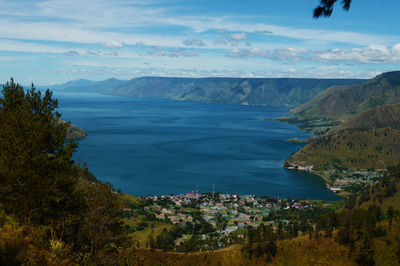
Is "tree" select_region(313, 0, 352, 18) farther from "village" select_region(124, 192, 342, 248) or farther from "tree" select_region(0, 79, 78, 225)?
"village" select_region(124, 192, 342, 248)

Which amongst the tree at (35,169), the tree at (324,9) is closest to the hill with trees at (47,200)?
the tree at (35,169)

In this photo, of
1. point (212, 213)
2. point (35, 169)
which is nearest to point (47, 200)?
point (35, 169)

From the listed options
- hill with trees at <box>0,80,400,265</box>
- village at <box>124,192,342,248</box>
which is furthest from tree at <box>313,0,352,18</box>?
village at <box>124,192,342,248</box>

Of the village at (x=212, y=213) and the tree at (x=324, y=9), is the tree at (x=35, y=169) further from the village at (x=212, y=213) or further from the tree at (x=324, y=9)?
the village at (x=212, y=213)

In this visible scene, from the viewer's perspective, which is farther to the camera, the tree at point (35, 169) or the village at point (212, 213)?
the village at point (212, 213)

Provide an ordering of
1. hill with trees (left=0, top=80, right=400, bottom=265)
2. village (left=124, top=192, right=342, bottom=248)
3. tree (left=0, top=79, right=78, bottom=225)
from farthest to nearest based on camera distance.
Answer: village (left=124, top=192, right=342, bottom=248) → tree (left=0, top=79, right=78, bottom=225) → hill with trees (left=0, top=80, right=400, bottom=265)

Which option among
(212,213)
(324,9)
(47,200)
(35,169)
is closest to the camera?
(324,9)

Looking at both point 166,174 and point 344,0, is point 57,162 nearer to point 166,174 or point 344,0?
point 344,0

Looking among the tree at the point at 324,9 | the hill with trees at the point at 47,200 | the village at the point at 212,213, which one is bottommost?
the village at the point at 212,213

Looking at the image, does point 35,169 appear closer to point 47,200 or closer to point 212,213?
point 47,200

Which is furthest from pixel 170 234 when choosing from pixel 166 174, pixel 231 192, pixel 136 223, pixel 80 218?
pixel 80 218

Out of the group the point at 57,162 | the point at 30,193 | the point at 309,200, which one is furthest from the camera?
the point at 309,200
